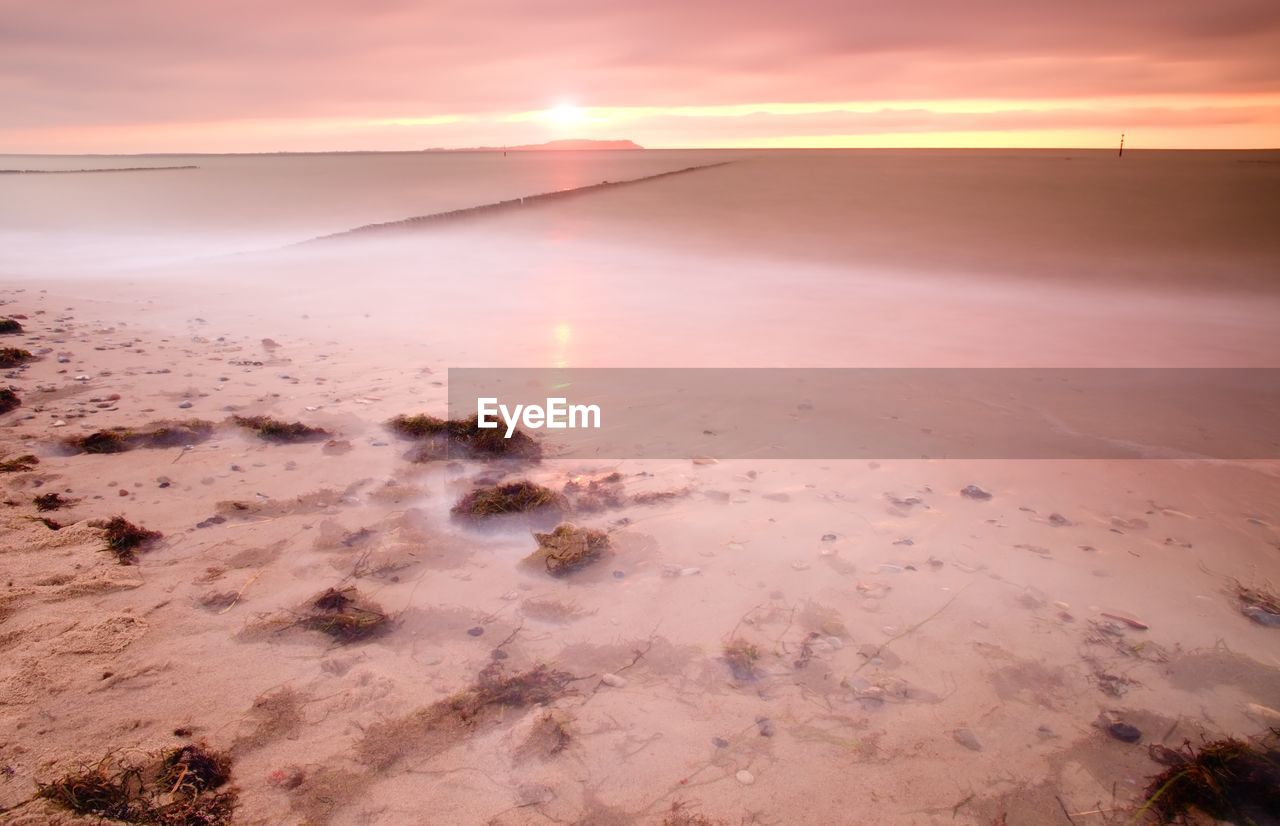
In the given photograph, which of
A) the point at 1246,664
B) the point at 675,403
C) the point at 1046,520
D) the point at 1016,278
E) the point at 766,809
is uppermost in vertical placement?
the point at 1016,278

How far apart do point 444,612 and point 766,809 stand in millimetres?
1756

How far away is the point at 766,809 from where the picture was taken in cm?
238

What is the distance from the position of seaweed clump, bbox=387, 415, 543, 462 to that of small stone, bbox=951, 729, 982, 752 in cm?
335

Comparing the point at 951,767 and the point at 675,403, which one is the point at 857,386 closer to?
the point at 675,403

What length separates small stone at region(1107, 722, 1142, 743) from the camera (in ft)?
8.77

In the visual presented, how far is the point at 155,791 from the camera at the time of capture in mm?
2320

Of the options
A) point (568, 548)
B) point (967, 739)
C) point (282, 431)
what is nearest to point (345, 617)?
point (568, 548)

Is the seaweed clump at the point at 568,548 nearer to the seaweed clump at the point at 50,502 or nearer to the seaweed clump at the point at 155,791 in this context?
the seaweed clump at the point at 155,791

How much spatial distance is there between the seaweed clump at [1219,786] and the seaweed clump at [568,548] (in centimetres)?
258

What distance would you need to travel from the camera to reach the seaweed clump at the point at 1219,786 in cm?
239

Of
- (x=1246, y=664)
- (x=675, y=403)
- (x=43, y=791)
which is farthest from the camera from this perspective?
(x=675, y=403)

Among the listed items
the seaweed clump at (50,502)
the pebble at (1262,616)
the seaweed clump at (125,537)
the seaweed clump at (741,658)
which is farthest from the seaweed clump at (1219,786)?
the seaweed clump at (50,502)

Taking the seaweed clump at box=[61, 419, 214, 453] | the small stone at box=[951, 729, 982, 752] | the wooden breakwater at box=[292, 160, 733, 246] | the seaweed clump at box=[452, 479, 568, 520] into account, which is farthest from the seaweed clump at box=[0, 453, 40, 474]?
the wooden breakwater at box=[292, 160, 733, 246]

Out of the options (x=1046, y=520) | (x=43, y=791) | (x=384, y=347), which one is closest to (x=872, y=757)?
(x=1046, y=520)
